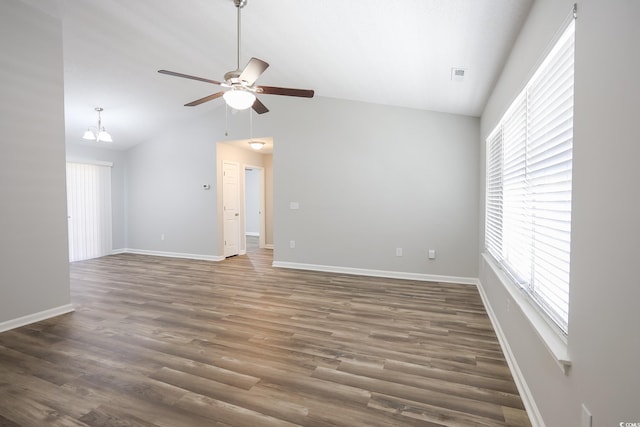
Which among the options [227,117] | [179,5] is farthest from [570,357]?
[227,117]

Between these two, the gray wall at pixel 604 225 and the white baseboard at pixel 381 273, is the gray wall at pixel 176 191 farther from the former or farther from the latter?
the gray wall at pixel 604 225

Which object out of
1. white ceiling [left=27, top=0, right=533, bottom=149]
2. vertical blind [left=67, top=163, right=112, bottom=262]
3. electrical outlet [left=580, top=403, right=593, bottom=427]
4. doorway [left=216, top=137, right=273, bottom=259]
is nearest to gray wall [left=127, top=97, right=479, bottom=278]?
doorway [left=216, top=137, right=273, bottom=259]

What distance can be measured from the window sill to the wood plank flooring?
58 centimetres

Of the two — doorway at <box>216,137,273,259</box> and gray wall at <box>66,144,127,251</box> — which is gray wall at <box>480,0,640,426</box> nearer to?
doorway at <box>216,137,273,259</box>

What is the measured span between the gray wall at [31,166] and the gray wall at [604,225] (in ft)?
14.8

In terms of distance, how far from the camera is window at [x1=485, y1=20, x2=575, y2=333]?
60.7 inches

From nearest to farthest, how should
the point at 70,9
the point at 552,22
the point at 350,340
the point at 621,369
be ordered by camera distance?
the point at 621,369 → the point at 552,22 → the point at 350,340 → the point at 70,9

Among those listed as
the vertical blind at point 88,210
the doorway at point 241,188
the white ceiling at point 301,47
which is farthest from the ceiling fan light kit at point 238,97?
the vertical blind at point 88,210

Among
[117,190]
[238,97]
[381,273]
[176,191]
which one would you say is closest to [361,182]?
[381,273]

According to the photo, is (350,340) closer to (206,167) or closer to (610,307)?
(610,307)

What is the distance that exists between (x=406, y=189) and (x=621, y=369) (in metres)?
4.27

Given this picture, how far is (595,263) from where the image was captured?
117cm

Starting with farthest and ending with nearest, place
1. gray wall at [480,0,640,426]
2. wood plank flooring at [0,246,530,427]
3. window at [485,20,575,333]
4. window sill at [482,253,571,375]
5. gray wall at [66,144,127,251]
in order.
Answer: gray wall at [66,144,127,251], wood plank flooring at [0,246,530,427], window at [485,20,575,333], window sill at [482,253,571,375], gray wall at [480,0,640,426]

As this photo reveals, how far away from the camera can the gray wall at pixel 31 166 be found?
122 inches
